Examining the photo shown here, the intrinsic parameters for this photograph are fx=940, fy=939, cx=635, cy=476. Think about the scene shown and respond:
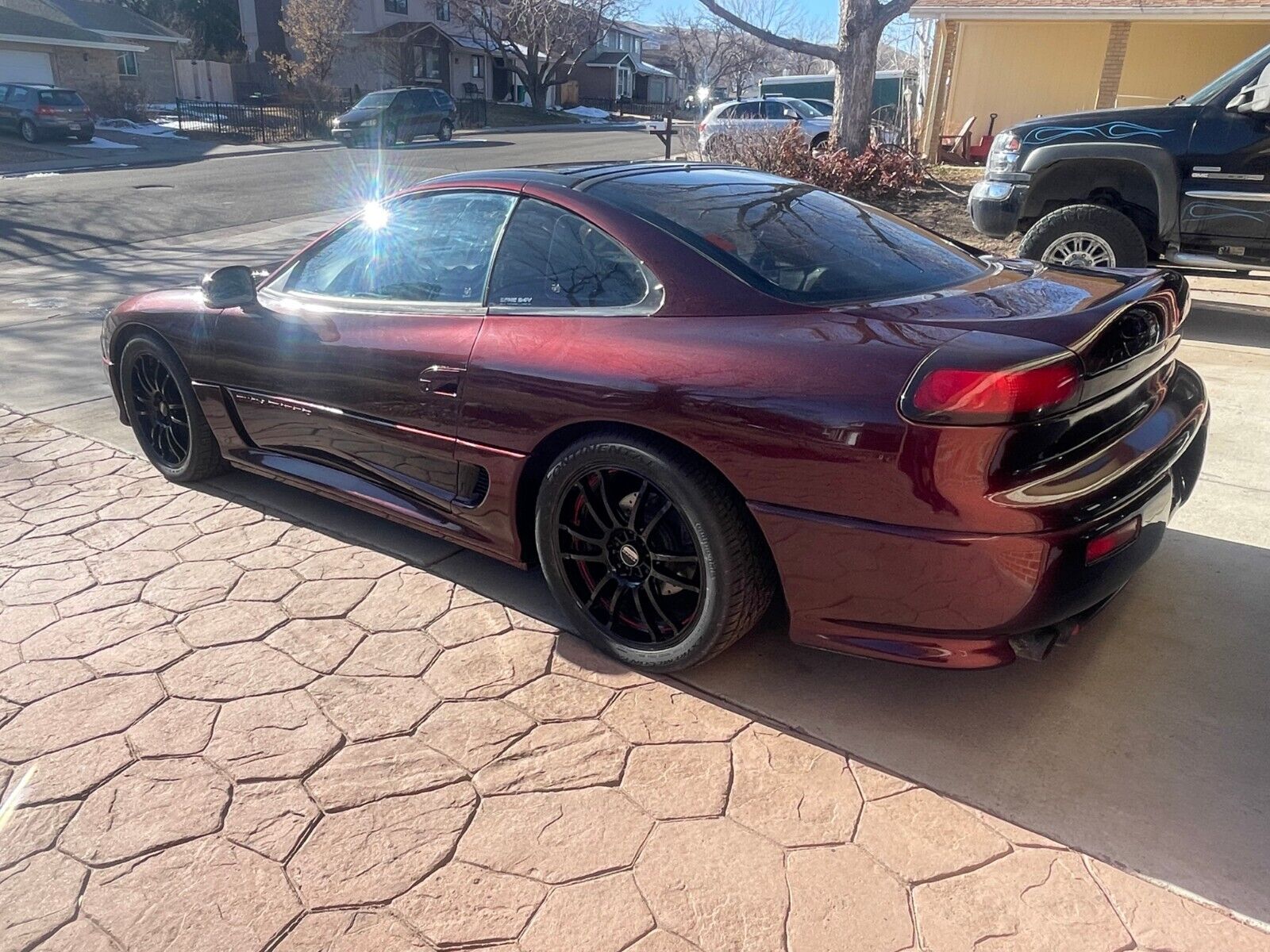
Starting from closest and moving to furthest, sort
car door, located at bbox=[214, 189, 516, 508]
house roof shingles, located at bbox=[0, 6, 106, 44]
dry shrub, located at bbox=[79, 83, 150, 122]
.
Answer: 1. car door, located at bbox=[214, 189, 516, 508]
2. house roof shingles, located at bbox=[0, 6, 106, 44]
3. dry shrub, located at bbox=[79, 83, 150, 122]

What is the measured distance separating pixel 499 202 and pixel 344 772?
193cm

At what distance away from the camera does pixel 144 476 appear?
456 centimetres

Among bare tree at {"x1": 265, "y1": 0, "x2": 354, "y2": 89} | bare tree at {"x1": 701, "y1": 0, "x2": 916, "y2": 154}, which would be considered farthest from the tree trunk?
bare tree at {"x1": 265, "y1": 0, "x2": 354, "y2": 89}

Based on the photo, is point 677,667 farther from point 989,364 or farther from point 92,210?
point 92,210

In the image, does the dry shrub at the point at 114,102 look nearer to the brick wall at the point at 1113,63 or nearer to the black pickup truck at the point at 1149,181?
the brick wall at the point at 1113,63

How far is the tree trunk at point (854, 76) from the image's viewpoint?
1245 centimetres

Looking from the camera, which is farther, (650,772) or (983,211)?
(983,211)

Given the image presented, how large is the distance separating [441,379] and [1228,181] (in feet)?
19.4

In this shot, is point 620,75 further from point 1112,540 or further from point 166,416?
point 1112,540

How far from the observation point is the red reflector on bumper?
236cm

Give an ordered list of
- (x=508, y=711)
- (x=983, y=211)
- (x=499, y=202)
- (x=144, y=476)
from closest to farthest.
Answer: (x=508, y=711) → (x=499, y=202) → (x=144, y=476) → (x=983, y=211)

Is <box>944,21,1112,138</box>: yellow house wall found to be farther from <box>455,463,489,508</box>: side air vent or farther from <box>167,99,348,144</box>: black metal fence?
<box>167,99,348,144</box>: black metal fence

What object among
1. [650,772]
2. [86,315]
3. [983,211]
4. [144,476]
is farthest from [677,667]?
[86,315]

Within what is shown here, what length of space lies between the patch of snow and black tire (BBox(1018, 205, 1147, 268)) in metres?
28.7
